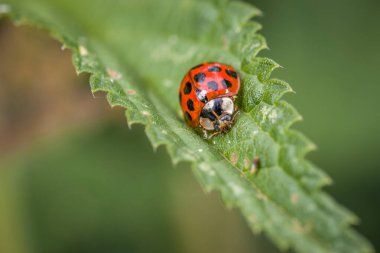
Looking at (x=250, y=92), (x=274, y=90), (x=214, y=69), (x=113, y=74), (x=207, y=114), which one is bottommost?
(x=274, y=90)

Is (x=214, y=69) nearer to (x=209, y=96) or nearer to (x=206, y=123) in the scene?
(x=209, y=96)

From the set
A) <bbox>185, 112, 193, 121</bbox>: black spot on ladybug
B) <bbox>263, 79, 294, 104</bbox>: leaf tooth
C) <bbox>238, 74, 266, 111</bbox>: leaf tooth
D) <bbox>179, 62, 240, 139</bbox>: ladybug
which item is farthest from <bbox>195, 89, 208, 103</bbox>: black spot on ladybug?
<bbox>263, 79, 294, 104</bbox>: leaf tooth

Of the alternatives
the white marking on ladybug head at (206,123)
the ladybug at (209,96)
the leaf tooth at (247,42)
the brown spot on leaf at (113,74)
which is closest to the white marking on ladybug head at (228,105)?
the ladybug at (209,96)

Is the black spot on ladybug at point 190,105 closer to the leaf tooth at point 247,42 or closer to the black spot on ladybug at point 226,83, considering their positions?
the black spot on ladybug at point 226,83

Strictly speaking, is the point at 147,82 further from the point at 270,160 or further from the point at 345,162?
the point at 345,162

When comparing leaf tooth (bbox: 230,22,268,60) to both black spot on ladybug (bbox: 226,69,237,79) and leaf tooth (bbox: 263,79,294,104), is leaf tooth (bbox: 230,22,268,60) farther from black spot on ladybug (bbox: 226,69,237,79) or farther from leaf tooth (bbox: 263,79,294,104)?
leaf tooth (bbox: 263,79,294,104)

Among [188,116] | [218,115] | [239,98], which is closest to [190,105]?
[188,116]

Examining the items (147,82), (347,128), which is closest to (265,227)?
(147,82)
